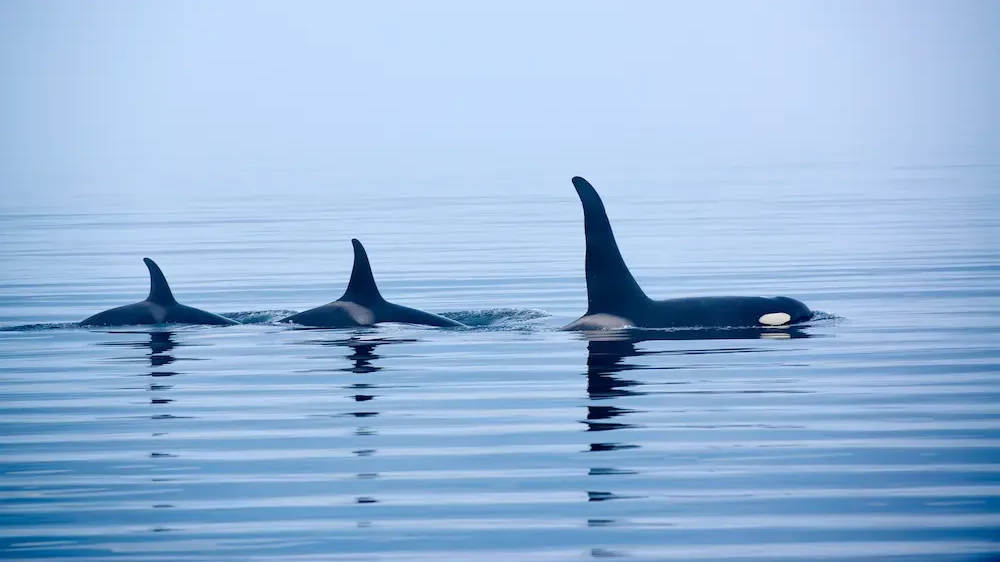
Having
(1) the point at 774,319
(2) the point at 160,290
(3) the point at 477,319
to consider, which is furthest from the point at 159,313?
(1) the point at 774,319

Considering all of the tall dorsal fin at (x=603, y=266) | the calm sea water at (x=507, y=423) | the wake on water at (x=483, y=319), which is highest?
the tall dorsal fin at (x=603, y=266)

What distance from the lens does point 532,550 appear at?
32.4 feet

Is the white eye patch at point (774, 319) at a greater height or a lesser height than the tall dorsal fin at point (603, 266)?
lesser

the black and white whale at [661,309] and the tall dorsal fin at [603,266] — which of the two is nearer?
the tall dorsal fin at [603,266]

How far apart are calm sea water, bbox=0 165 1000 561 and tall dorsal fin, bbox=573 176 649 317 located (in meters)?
0.56

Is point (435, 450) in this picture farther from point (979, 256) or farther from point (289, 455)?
point (979, 256)

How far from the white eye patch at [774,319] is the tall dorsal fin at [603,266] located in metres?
1.34

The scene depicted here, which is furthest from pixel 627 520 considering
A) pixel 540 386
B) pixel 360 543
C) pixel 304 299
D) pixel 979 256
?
pixel 979 256

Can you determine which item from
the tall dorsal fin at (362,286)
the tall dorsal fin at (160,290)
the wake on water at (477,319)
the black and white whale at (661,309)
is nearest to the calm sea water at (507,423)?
the wake on water at (477,319)

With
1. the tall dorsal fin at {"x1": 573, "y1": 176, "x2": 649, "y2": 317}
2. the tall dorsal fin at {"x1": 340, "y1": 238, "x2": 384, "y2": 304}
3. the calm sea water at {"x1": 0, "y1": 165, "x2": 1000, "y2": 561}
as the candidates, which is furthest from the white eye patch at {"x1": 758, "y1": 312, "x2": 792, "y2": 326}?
the tall dorsal fin at {"x1": 340, "y1": 238, "x2": 384, "y2": 304}

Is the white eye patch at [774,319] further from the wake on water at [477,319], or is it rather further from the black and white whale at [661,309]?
the wake on water at [477,319]

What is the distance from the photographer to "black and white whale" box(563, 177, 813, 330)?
63.5 feet

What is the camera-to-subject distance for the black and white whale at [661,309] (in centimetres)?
1934

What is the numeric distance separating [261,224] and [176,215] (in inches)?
364
